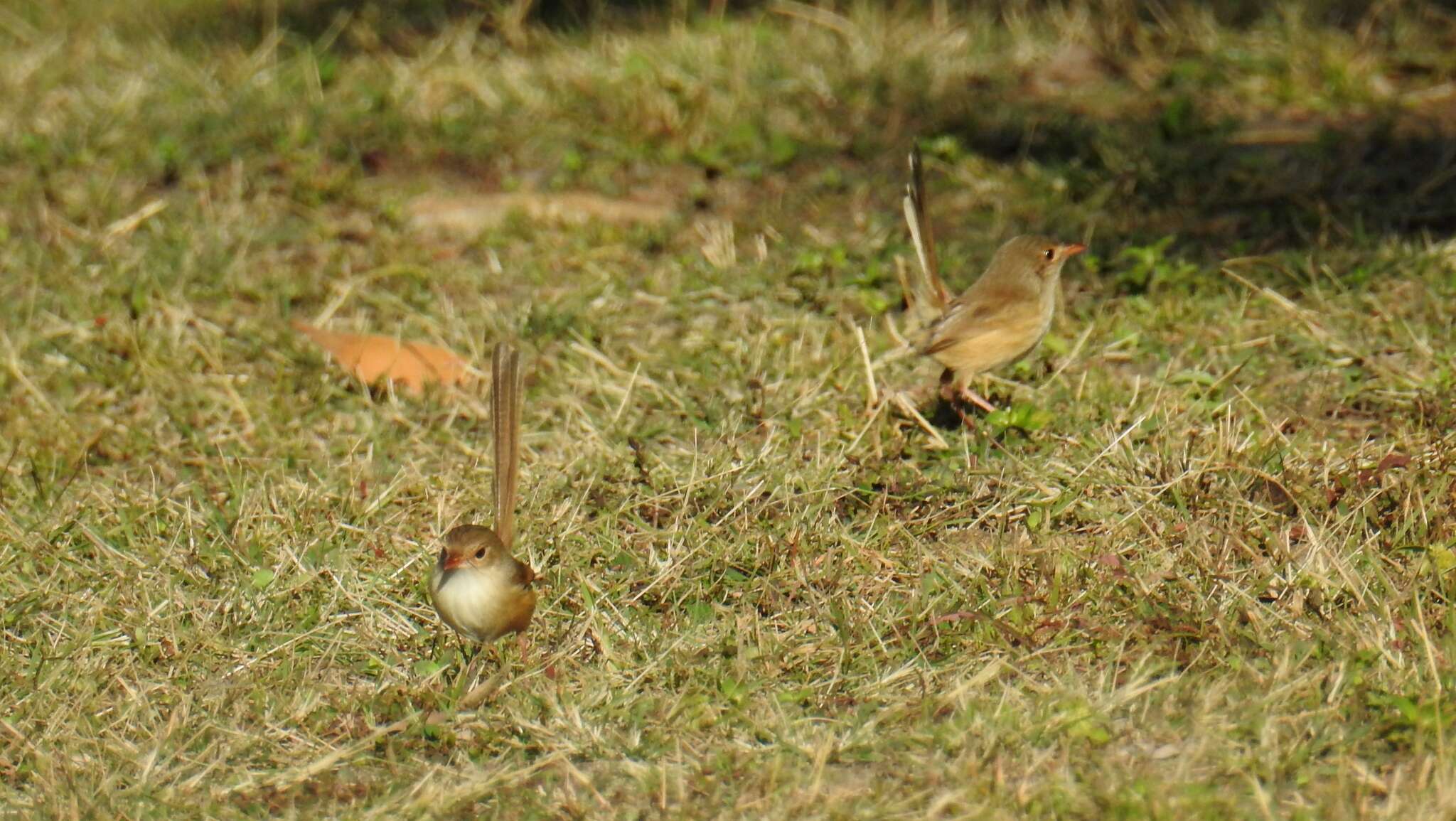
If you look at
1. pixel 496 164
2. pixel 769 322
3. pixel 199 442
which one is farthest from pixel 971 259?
pixel 199 442

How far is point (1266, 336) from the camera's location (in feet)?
19.1

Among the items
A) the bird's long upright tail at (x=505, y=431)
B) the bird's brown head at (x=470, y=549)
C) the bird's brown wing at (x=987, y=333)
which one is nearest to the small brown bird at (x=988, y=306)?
the bird's brown wing at (x=987, y=333)

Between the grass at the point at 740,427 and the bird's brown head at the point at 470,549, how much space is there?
1.01 feet

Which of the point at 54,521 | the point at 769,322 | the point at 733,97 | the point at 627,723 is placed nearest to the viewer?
the point at 627,723

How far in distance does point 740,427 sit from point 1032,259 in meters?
1.07

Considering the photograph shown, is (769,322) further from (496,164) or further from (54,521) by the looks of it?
(54,521)

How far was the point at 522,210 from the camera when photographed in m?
7.12

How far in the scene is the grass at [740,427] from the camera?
3.93 metres

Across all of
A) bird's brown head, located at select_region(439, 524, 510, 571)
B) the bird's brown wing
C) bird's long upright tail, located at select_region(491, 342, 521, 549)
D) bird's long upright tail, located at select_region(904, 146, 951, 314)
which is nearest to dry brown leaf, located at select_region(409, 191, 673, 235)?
bird's long upright tail, located at select_region(904, 146, 951, 314)

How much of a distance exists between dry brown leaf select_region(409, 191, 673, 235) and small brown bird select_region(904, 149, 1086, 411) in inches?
65.2

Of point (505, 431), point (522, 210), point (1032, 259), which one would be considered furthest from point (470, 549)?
point (522, 210)

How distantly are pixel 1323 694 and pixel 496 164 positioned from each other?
15.1ft

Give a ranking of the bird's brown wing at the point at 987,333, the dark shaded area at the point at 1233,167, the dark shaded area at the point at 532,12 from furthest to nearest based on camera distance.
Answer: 1. the dark shaded area at the point at 532,12
2. the dark shaded area at the point at 1233,167
3. the bird's brown wing at the point at 987,333

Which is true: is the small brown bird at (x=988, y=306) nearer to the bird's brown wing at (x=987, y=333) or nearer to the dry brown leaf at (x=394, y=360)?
the bird's brown wing at (x=987, y=333)
